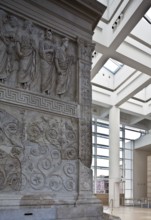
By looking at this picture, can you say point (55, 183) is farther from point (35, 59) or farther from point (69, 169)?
point (35, 59)

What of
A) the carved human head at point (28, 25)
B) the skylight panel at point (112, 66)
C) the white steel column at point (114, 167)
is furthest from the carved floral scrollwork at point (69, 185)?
the skylight panel at point (112, 66)

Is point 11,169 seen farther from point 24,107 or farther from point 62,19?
point 62,19

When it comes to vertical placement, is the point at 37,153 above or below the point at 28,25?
below

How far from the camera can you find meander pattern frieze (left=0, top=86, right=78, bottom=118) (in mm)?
5000

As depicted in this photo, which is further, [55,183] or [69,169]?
[69,169]

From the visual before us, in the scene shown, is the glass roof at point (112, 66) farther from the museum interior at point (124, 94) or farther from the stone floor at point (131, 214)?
the stone floor at point (131, 214)

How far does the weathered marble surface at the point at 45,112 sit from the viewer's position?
16.0 feet

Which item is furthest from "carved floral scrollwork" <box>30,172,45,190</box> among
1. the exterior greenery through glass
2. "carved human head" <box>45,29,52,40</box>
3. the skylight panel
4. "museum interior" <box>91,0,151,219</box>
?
the exterior greenery through glass

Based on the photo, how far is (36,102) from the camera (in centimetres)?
532

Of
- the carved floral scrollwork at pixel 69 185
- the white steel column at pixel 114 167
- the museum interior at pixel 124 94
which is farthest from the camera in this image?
the white steel column at pixel 114 167

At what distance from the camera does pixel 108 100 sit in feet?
69.6

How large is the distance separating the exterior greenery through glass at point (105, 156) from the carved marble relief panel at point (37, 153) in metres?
18.9

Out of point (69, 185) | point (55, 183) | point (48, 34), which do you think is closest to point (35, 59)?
point (48, 34)

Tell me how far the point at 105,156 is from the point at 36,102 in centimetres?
2234
